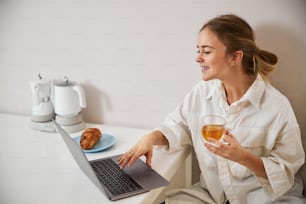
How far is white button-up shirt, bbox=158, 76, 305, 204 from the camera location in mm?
1138

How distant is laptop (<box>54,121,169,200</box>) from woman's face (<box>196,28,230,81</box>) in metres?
0.40

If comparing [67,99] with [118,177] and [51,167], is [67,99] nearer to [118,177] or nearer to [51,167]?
[51,167]

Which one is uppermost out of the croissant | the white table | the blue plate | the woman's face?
the woman's face

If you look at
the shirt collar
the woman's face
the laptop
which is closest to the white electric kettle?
the laptop

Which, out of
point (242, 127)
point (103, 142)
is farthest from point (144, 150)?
point (242, 127)

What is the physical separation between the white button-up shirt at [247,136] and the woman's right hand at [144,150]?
32 millimetres

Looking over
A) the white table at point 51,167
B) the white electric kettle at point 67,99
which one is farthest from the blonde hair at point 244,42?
the white electric kettle at point 67,99

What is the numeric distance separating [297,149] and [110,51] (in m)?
0.87

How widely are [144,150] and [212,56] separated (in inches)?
15.9

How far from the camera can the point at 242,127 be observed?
121 centimetres

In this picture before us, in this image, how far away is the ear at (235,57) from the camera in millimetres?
1185

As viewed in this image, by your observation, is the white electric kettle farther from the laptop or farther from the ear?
the ear

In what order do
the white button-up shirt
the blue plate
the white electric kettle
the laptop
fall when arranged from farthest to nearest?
1. the white electric kettle
2. the blue plate
3. the white button-up shirt
4. the laptop

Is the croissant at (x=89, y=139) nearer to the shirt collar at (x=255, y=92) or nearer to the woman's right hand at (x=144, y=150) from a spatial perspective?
the woman's right hand at (x=144, y=150)
